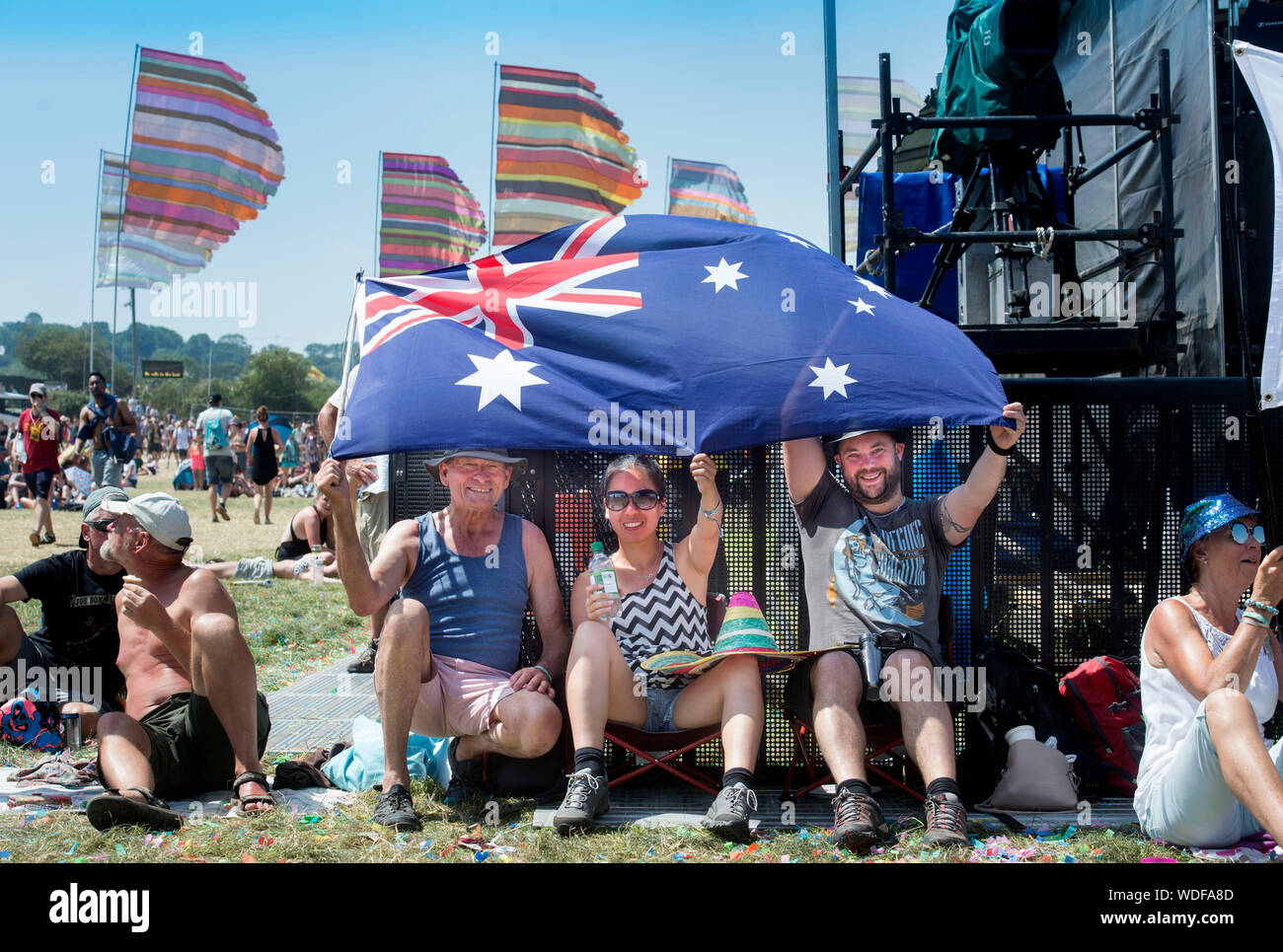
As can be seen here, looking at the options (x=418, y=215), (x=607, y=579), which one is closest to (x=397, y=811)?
(x=607, y=579)

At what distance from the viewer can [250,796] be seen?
429 cm

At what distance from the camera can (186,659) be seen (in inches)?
177

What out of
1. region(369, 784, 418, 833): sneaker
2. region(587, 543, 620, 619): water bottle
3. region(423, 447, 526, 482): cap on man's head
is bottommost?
region(369, 784, 418, 833): sneaker

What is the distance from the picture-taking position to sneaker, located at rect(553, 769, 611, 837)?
3998 millimetres

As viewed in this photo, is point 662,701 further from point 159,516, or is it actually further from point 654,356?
point 159,516

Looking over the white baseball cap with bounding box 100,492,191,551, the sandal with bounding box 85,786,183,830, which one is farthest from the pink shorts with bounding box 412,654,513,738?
the white baseball cap with bounding box 100,492,191,551

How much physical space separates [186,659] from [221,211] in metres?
12.2

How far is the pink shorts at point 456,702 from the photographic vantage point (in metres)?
4.41

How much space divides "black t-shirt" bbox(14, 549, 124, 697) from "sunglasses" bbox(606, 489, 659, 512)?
7.70 ft

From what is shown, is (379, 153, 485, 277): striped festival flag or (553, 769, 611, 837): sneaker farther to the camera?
(379, 153, 485, 277): striped festival flag

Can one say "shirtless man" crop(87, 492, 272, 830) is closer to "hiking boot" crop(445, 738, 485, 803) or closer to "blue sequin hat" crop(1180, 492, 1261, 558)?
"hiking boot" crop(445, 738, 485, 803)

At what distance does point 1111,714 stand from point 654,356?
8.24 ft
